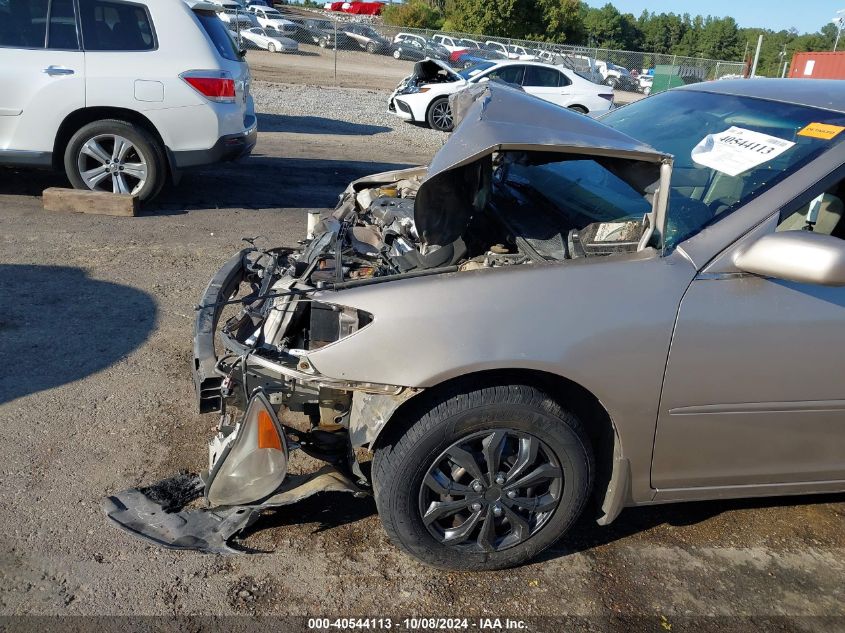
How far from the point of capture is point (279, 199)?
842cm

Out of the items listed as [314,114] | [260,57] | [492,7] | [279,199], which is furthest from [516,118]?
[492,7]

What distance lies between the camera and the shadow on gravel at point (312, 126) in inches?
518

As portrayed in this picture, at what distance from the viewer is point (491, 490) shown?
282cm

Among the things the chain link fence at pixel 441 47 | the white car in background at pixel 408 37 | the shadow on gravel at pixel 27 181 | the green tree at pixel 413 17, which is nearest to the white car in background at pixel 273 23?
the chain link fence at pixel 441 47

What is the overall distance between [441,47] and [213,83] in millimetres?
26508

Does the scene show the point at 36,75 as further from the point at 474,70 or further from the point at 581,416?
the point at 474,70

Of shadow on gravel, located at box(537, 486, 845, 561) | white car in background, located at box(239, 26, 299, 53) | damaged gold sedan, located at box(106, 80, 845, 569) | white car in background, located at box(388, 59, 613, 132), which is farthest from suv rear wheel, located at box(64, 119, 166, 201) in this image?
white car in background, located at box(239, 26, 299, 53)

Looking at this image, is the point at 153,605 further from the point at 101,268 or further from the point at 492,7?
the point at 492,7

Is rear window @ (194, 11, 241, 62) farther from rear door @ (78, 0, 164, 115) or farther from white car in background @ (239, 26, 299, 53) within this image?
white car in background @ (239, 26, 299, 53)

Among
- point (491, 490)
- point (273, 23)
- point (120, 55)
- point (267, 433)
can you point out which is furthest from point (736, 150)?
point (273, 23)

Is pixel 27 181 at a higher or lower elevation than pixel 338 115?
lower

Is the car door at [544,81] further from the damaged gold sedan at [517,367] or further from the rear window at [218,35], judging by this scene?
the damaged gold sedan at [517,367]

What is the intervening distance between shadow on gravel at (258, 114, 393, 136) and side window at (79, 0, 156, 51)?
18.0 feet

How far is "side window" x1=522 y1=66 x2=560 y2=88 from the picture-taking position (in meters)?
17.8
